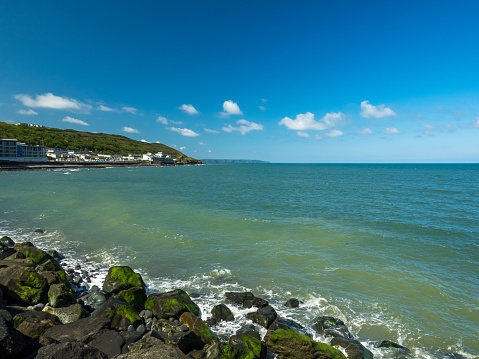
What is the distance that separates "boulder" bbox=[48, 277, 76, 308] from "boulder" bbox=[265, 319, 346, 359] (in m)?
8.30

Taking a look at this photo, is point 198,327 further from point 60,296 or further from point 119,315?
point 60,296

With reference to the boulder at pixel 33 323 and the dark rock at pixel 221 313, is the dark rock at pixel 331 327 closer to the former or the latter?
the dark rock at pixel 221 313

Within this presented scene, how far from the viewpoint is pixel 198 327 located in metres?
9.34

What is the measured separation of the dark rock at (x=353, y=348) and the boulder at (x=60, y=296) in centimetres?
1071

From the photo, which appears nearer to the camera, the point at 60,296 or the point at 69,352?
the point at 69,352

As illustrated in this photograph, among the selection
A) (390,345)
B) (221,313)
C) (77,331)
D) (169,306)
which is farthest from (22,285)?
(390,345)

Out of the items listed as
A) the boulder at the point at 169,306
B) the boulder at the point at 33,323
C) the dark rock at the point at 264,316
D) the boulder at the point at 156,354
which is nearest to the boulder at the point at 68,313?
the boulder at the point at 33,323

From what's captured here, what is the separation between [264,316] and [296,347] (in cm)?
220

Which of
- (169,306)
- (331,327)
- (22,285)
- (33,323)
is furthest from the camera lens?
(22,285)

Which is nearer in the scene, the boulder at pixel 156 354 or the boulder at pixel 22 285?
the boulder at pixel 156 354

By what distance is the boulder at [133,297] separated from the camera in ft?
35.8

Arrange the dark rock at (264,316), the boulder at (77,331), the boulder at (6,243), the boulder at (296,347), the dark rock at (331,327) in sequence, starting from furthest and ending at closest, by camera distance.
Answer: the boulder at (6,243)
the dark rock at (264,316)
the dark rock at (331,327)
the boulder at (296,347)
the boulder at (77,331)

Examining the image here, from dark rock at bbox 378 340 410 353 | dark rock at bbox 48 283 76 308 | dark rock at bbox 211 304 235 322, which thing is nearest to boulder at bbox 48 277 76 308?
dark rock at bbox 48 283 76 308

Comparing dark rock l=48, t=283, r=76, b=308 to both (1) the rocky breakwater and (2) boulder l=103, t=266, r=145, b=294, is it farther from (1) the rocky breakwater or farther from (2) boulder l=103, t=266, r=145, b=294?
(2) boulder l=103, t=266, r=145, b=294
